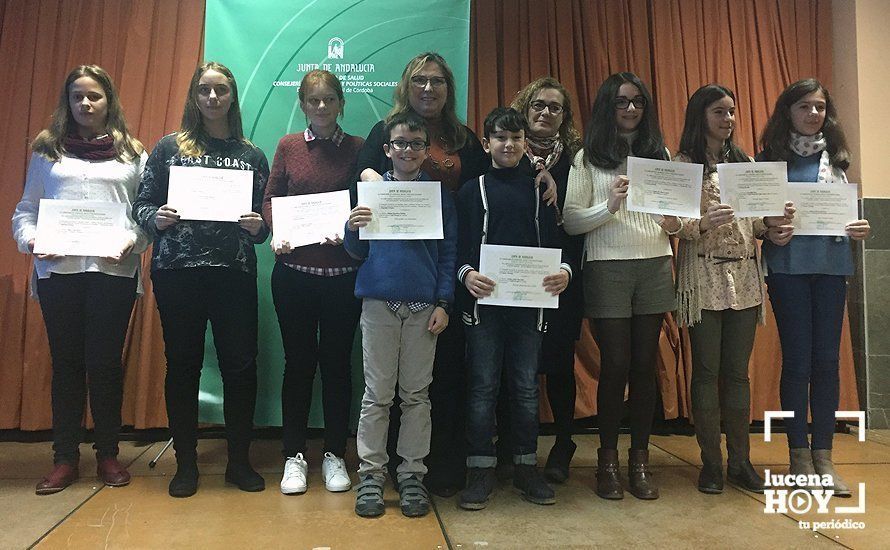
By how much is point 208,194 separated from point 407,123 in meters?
0.78

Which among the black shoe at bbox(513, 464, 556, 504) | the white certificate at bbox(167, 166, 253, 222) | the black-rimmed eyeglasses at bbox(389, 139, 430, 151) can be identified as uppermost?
the black-rimmed eyeglasses at bbox(389, 139, 430, 151)

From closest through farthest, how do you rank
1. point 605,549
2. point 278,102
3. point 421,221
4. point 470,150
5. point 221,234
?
point 605,549, point 421,221, point 221,234, point 470,150, point 278,102

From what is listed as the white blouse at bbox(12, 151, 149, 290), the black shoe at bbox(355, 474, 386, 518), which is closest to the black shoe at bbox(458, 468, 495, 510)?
the black shoe at bbox(355, 474, 386, 518)

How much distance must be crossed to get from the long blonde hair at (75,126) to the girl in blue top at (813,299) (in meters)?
2.59

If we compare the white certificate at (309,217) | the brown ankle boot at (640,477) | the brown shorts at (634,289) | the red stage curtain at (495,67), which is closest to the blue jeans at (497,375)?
the brown shorts at (634,289)

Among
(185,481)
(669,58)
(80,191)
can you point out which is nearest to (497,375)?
(185,481)

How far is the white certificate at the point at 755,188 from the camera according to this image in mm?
2148

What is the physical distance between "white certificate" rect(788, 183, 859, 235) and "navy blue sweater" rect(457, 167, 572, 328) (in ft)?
3.03

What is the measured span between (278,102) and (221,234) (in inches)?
38.7

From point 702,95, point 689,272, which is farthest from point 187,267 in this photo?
point 702,95

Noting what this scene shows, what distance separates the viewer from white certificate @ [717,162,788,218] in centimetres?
215

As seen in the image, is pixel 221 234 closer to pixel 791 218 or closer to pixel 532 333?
pixel 532 333

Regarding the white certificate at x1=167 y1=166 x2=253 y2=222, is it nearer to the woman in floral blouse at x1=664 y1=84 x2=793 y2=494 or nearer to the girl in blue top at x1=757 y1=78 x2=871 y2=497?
the woman in floral blouse at x1=664 y1=84 x2=793 y2=494

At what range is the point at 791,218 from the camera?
7.23 feet
